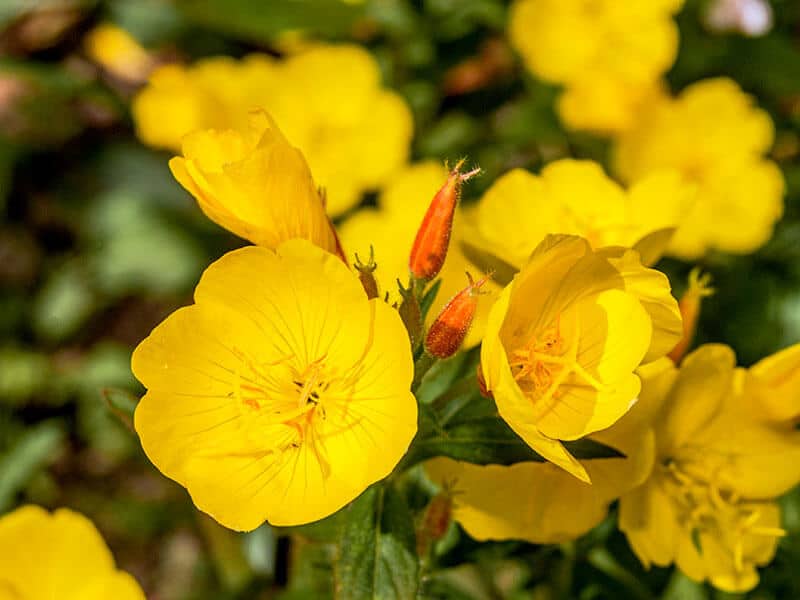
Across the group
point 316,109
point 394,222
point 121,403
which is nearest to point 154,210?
point 316,109

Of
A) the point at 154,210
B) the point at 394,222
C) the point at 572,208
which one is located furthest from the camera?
the point at 154,210

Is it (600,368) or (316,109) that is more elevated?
(600,368)

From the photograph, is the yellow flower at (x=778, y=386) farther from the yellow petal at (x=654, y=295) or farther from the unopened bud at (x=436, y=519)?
the unopened bud at (x=436, y=519)

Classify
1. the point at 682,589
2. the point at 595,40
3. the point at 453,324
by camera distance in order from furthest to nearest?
the point at 595,40 → the point at 682,589 → the point at 453,324

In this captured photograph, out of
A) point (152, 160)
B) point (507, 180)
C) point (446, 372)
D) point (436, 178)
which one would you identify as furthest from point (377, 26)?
point (446, 372)

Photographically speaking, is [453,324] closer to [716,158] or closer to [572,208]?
[572,208]

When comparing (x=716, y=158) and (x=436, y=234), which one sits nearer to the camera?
(x=436, y=234)

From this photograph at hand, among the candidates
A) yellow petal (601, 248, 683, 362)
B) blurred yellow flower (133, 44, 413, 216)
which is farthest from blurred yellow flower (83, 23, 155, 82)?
yellow petal (601, 248, 683, 362)
